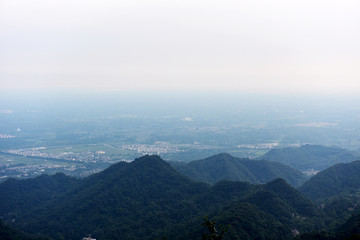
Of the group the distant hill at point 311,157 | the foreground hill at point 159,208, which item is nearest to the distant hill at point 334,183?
the foreground hill at point 159,208

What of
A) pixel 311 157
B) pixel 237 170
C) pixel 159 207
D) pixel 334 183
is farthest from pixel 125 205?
pixel 311 157

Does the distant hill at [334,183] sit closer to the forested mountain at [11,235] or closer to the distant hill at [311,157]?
the distant hill at [311,157]

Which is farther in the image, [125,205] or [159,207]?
[125,205]

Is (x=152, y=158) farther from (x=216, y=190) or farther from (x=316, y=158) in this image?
(x=316, y=158)

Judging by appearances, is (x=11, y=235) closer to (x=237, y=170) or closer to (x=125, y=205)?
(x=125, y=205)

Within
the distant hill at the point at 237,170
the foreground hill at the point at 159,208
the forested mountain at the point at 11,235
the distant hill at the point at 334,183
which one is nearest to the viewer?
the forested mountain at the point at 11,235

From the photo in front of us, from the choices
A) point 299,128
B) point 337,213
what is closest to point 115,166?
point 337,213
